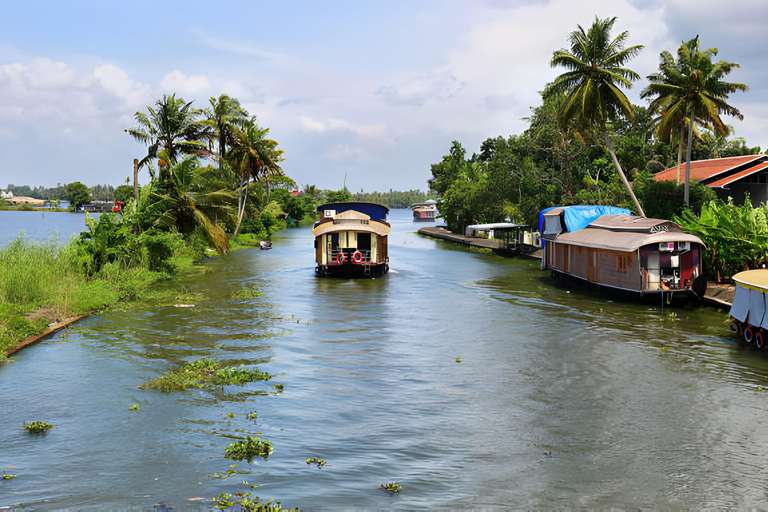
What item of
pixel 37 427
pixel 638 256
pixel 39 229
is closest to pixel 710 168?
pixel 638 256

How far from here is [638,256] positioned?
1060 inches

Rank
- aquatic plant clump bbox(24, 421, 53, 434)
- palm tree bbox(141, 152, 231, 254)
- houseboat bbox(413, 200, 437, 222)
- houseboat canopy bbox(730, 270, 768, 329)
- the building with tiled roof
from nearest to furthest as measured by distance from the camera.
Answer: aquatic plant clump bbox(24, 421, 53, 434) → houseboat canopy bbox(730, 270, 768, 329) → palm tree bbox(141, 152, 231, 254) → the building with tiled roof → houseboat bbox(413, 200, 437, 222)

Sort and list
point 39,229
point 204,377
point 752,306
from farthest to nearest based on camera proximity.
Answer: point 39,229 → point 752,306 → point 204,377

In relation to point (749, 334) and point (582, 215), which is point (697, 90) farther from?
point (749, 334)

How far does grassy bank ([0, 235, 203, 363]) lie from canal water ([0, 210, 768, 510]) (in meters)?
0.97

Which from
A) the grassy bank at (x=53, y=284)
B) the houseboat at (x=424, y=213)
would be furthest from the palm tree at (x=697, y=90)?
the houseboat at (x=424, y=213)

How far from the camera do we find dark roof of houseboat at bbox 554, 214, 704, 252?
1049 inches

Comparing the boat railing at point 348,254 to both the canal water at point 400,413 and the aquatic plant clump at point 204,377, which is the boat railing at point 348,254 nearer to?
the canal water at point 400,413

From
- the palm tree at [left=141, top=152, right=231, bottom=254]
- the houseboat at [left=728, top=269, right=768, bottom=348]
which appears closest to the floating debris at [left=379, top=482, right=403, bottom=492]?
the houseboat at [left=728, top=269, right=768, bottom=348]

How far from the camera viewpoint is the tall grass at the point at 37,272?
22.6 m

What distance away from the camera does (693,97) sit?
39.2 meters

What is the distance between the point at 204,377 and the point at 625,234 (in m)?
22.0

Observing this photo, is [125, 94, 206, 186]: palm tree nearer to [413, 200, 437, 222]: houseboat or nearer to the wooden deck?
the wooden deck

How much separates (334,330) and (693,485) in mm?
14728
